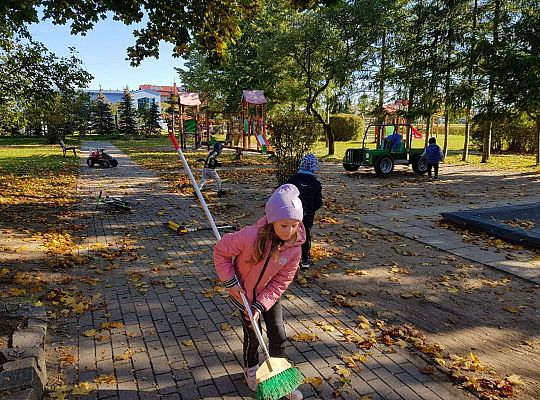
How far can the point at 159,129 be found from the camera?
59.5 m

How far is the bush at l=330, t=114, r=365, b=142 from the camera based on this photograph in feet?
133

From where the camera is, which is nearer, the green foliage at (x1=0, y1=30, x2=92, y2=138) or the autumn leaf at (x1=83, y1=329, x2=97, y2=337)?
the autumn leaf at (x1=83, y1=329, x2=97, y2=337)

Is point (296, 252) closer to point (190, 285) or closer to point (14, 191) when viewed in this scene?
point (190, 285)

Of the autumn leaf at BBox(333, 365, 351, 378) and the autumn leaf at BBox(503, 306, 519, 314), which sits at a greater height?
the autumn leaf at BBox(503, 306, 519, 314)

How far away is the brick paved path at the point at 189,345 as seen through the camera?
3359 millimetres

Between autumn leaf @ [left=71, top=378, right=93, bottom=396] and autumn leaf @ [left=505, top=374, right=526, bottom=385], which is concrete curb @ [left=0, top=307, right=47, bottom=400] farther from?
autumn leaf @ [left=505, top=374, right=526, bottom=385]

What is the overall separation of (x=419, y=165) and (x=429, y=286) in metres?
12.5

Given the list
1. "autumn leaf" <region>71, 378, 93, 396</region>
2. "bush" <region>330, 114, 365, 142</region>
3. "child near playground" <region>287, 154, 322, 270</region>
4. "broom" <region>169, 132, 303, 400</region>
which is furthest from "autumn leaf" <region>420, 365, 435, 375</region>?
"bush" <region>330, 114, 365, 142</region>

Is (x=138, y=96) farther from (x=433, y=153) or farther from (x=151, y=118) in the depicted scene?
(x=433, y=153)

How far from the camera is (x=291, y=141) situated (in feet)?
38.2

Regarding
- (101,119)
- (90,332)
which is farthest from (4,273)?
(101,119)

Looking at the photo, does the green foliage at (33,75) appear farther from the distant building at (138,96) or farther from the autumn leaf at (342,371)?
the distant building at (138,96)

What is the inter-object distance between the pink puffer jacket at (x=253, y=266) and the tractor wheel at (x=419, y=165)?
15156 millimetres

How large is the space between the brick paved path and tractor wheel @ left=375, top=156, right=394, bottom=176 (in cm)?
1106
